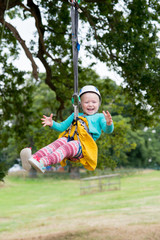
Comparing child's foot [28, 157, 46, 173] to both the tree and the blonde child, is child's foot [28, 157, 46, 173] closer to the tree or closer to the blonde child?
the blonde child

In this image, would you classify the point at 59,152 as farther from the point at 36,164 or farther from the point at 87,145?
the point at 87,145

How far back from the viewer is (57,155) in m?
3.46

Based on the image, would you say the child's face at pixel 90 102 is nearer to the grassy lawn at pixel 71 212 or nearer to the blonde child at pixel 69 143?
the blonde child at pixel 69 143

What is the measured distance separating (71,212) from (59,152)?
14.2 metres

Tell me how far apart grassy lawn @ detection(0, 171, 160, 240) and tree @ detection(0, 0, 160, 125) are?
15.6 feet

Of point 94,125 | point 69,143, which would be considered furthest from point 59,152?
point 94,125

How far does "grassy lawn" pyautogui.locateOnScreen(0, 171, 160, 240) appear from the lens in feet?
40.5

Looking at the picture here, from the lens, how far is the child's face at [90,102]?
4.16 m

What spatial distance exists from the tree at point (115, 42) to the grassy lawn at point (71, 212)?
4.76 metres

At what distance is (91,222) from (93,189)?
9.98 metres

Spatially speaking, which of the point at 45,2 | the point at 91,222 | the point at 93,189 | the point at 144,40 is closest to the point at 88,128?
the point at 144,40

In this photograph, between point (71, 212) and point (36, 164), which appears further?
point (71, 212)

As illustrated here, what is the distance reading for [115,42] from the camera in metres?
6.89

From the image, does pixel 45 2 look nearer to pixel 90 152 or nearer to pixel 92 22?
pixel 92 22
